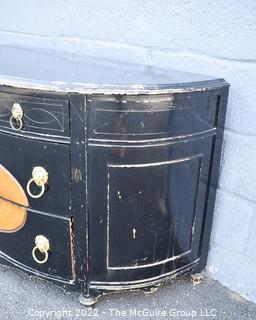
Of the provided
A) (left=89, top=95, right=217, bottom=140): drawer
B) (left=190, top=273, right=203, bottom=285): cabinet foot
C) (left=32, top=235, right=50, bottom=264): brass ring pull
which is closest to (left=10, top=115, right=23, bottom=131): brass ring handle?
(left=89, top=95, right=217, bottom=140): drawer

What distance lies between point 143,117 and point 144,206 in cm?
35

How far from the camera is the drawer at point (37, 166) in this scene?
1.38 metres

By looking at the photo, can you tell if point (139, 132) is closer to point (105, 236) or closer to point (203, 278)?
point (105, 236)

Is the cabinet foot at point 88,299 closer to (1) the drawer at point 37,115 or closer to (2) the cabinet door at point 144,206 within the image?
(2) the cabinet door at point 144,206

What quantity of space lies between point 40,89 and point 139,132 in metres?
0.36

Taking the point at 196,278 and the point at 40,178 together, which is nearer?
the point at 40,178

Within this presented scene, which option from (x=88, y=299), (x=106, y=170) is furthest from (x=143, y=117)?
(x=88, y=299)

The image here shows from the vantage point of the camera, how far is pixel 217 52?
154 cm

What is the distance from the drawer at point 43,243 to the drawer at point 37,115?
1.14 feet

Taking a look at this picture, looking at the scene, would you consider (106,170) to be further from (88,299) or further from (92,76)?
(88,299)

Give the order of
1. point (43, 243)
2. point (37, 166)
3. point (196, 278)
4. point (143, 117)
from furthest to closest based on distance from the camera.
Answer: point (196, 278) < point (43, 243) < point (37, 166) < point (143, 117)

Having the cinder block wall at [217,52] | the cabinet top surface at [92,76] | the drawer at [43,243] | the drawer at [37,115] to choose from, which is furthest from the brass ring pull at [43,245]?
the cinder block wall at [217,52]

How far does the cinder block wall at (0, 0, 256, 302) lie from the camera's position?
149 centimetres

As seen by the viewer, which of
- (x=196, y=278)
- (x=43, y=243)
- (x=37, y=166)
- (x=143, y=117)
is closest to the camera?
(x=143, y=117)
